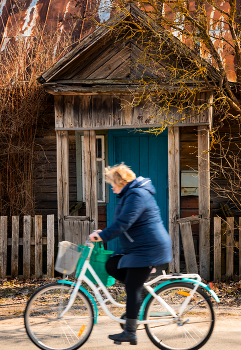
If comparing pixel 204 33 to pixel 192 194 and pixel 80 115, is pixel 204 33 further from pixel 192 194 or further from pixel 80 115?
pixel 192 194

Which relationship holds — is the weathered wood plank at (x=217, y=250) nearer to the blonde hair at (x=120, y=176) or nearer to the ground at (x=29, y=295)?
the ground at (x=29, y=295)

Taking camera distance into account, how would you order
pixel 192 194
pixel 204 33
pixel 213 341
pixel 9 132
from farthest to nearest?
pixel 192 194 → pixel 9 132 → pixel 204 33 → pixel 213 341

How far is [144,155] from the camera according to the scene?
789cm

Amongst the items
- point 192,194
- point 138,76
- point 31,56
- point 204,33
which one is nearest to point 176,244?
point 192,194

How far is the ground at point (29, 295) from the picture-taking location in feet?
16.0

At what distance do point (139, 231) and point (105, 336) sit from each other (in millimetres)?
1508

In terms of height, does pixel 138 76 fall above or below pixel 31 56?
below

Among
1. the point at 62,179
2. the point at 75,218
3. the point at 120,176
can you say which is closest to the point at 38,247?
the point at 75,218

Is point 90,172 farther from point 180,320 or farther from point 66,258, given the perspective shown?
point 180,320

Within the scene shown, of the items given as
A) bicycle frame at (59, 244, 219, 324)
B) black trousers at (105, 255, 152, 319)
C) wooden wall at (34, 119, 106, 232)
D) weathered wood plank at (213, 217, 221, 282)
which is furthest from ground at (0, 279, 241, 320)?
wooden wall at (34, 119, 106, 232)

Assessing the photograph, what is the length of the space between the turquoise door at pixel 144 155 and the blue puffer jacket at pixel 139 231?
464cm

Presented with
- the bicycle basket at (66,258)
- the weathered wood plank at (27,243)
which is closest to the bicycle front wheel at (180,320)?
the bicycle basket at (66,258)

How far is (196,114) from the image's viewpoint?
5.73 m

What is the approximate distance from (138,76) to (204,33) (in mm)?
1275
